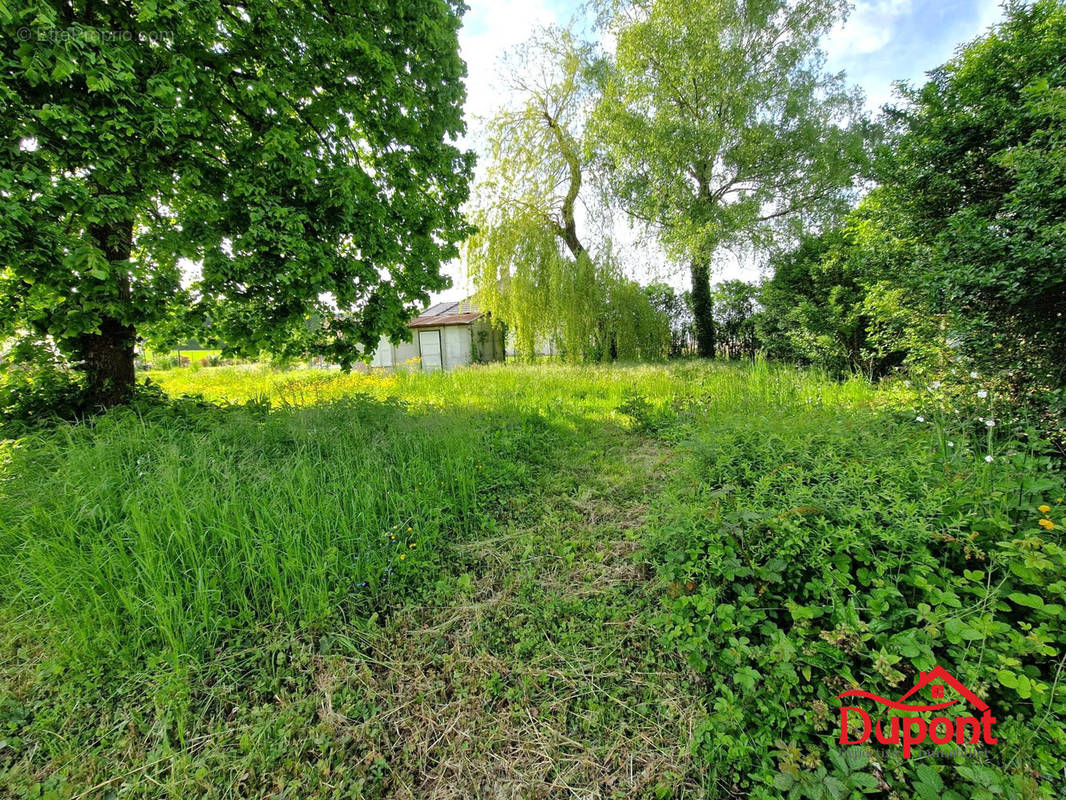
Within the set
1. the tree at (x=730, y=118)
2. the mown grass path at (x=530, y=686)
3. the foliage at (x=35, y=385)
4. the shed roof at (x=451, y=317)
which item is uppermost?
the tree at (x=730, y=118)

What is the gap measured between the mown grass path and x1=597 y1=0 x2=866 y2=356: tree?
9.47 meters

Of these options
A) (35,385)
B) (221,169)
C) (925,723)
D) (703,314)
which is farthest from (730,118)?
(35,385)

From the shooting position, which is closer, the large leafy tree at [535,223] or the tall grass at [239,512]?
the tall grass at [239,512]

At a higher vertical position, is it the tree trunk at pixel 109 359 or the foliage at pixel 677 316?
the foliage at pixel 677 316

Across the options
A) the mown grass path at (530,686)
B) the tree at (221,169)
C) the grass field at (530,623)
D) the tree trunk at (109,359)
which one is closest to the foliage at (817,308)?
the grass field at (530,623)

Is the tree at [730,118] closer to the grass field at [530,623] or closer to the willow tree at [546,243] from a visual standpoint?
the willow tree at [546,243]

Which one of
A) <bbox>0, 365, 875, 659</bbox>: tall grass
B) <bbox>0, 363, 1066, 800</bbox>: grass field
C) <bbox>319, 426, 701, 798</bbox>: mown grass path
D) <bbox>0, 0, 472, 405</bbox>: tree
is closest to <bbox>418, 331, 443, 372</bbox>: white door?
<bbox>0, 0, 472, 405</bbox>: tree

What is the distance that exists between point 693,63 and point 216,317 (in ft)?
37.7

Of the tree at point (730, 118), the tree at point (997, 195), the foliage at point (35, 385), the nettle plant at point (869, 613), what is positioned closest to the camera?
the nettle plant at point (869, 613)

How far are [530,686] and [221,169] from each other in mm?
4809

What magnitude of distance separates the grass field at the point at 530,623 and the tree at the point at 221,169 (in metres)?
1.71

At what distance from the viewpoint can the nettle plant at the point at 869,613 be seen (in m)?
1.10

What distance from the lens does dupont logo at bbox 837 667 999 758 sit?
1.11 metres

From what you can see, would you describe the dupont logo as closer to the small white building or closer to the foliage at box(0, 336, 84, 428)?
the foliage at box(0, 336, 84, 428)
